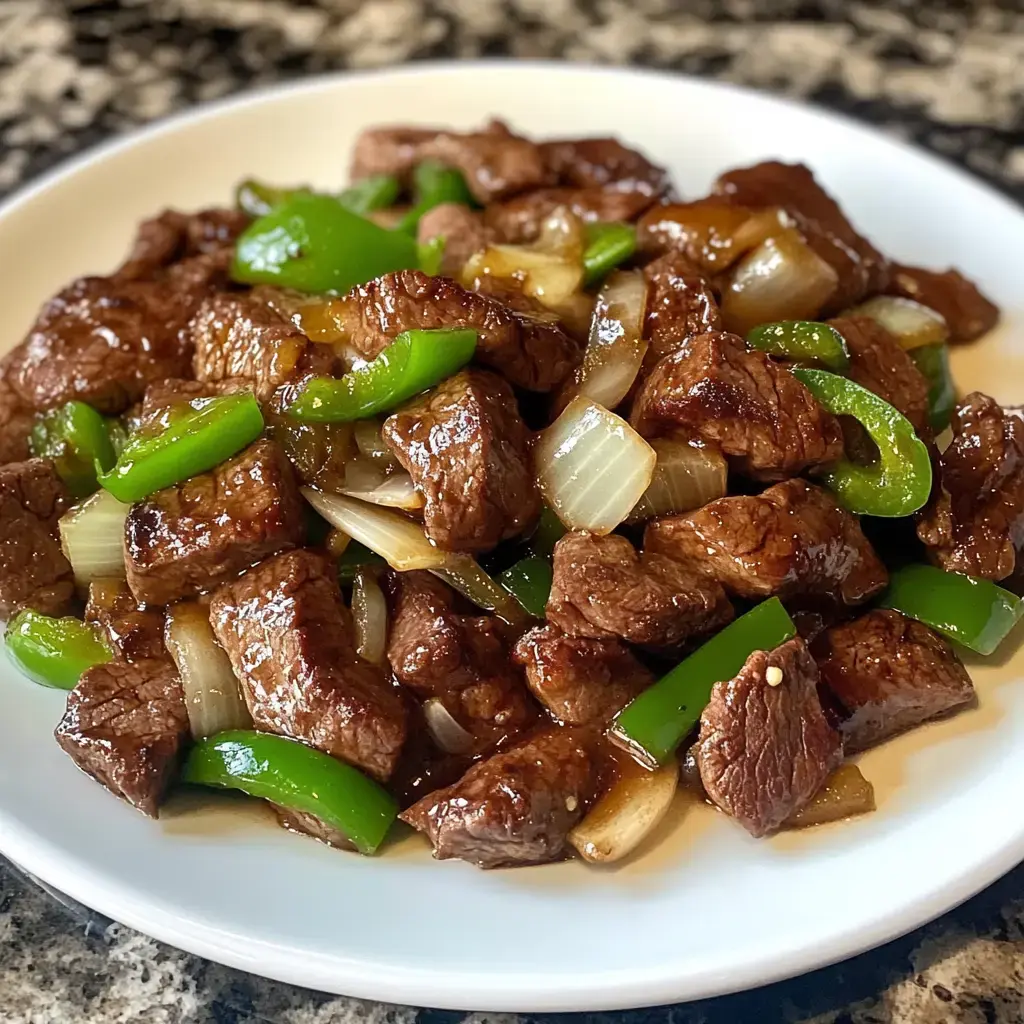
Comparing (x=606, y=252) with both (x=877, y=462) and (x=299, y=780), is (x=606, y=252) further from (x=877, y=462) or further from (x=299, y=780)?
(x=299, y=780)

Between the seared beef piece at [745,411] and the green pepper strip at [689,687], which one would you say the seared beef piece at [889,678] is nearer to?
the green pepper strip at [689,687]

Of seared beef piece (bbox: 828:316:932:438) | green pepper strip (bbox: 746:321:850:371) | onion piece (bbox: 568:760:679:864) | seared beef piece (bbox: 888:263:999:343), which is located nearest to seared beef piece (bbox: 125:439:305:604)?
onion piece (bbox: 568:760:679:864)

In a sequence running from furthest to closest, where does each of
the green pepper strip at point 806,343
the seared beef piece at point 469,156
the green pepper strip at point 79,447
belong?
the seared beef piece at point 469,156 → the green pepper strip at point 79,447 → the green pepper strip at point 806,343

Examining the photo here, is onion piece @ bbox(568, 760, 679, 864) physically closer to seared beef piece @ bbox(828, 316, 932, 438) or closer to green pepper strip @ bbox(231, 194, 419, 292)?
seared beef piece @ bbox(828, 316, 932, 438)

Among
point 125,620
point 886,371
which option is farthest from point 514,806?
point 886,371

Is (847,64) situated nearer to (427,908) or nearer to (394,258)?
(394,258)

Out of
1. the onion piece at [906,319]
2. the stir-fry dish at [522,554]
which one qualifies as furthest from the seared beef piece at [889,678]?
the onion piece at [906,319]
